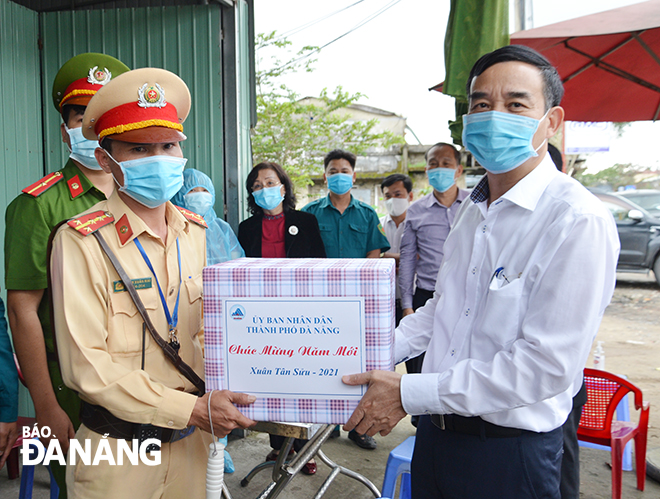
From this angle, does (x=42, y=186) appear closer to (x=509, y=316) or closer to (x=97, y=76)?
(x=97, y=76)

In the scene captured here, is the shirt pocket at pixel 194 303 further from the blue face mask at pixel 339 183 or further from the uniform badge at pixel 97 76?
the blue face mask at pixel 339 183

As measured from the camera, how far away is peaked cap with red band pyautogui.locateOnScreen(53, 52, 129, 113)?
207 cm

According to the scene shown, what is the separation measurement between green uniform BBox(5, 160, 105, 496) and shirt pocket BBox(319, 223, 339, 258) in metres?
2.48

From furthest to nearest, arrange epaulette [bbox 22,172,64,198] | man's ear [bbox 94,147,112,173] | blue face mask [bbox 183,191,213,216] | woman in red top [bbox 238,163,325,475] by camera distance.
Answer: woman in red top [bbox 238,163,325,475] → blue face mask [bbox 183,191,213,216] → epaulette [bbox 22,172,64,198] → man's ear [bbox 94,147,112,173]

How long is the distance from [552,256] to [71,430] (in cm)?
175

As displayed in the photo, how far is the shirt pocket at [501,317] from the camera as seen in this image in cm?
134

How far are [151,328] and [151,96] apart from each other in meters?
0.74

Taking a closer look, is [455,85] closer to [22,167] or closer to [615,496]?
[615,496]

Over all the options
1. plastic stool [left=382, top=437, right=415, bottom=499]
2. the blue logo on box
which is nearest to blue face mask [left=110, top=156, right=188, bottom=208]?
the blue logo on box

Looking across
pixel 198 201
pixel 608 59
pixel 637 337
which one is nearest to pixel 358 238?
pixel 198 201

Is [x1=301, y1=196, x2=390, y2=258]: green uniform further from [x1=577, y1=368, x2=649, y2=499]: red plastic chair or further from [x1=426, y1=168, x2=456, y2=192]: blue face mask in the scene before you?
[x1=577, y1=368, x2=649, y2=499]: red plastic chair

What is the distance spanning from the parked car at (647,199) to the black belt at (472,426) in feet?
35.5

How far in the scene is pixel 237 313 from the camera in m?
1.33

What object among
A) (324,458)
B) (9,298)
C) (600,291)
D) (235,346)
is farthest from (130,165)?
(324,458)
